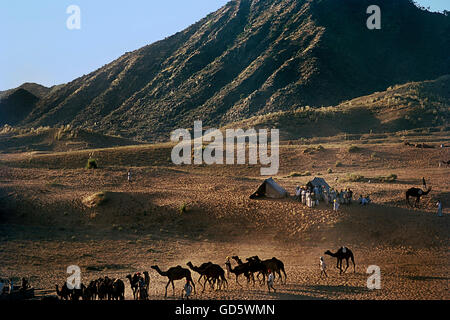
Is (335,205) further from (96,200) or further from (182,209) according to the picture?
(96,200)

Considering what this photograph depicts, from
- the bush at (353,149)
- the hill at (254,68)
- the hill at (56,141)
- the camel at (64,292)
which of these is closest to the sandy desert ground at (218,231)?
the camel at (64,292)

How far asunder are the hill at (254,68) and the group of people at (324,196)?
53.8 m

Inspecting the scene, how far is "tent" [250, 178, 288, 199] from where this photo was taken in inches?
1284

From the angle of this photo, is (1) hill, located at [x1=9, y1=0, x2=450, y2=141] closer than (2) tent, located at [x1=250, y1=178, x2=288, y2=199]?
No

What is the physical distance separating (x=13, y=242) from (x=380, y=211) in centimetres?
1787

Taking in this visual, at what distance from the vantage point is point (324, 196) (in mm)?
31141

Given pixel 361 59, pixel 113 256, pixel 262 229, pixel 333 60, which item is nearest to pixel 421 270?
pixel 262 229

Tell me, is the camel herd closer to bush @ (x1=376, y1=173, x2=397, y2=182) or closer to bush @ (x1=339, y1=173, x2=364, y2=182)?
bush @ (x1=339, y1=173, x2=364, y2=182)

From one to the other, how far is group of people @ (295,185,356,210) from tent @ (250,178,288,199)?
3.88 feet

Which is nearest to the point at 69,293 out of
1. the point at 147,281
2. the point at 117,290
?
the point at 117,290

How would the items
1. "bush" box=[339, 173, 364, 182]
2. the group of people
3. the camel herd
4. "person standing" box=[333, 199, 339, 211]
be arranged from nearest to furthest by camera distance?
the camel herd → "person standing" box=[333, 199, 339, 211] → the group of people → "bush" box=[339, 173, 364, 182]

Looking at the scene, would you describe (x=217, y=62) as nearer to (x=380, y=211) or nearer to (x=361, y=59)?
(x=361, y=59)

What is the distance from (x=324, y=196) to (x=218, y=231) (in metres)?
6.07

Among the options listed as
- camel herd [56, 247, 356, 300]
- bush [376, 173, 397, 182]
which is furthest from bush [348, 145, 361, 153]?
camel herd [56, 247, 356, 300]
